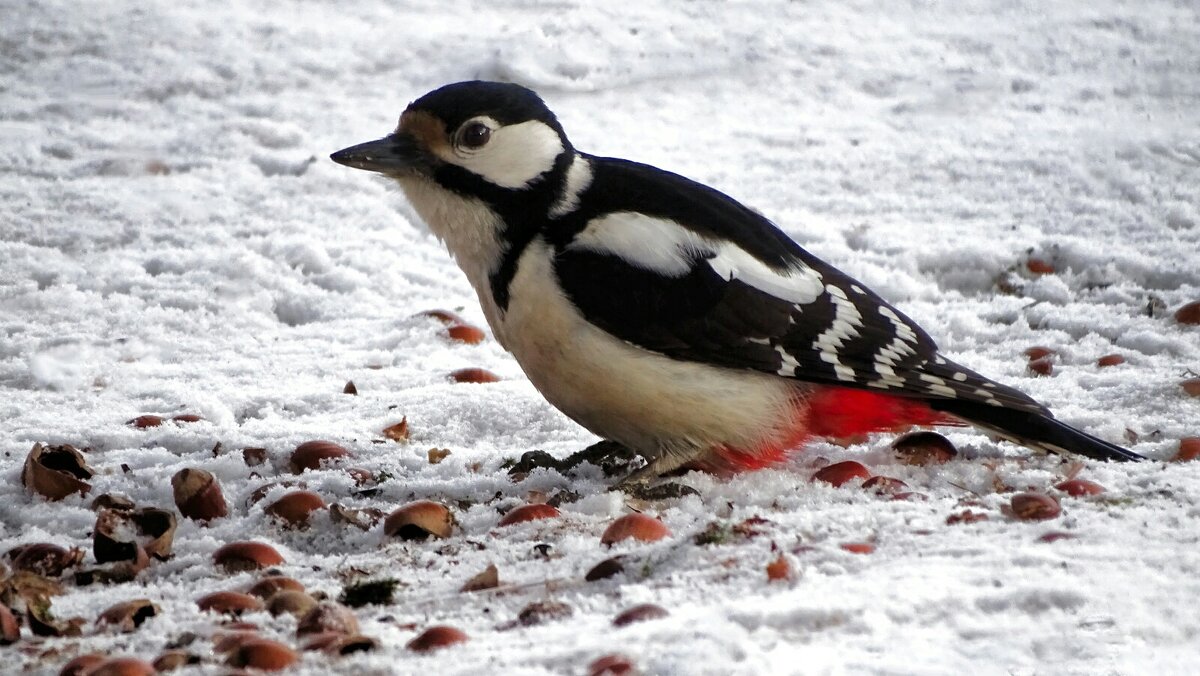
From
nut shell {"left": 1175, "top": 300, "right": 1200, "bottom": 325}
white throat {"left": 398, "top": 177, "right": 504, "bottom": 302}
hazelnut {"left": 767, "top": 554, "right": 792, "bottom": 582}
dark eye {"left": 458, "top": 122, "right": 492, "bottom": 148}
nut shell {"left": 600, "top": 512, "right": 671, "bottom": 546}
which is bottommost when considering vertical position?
nut shell {"left": 600, "top": 512, "right": 671, "bottom": 546}

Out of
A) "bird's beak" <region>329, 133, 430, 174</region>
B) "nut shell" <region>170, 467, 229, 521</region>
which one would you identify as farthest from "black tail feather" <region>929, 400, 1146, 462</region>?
"nut shell" <region>170, 467, 229, 521</region>

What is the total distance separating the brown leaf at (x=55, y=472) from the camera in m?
3.55

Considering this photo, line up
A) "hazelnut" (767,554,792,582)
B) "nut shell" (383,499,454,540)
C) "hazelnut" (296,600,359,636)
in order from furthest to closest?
"nut shell" (383,499,454,540) → "hazelnut" (767,554,792,582) → "hazelnut" (296,600,359,636)

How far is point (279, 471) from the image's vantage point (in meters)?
3.79

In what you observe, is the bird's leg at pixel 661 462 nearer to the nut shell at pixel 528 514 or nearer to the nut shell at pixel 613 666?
the nut shell at pixel 528 514

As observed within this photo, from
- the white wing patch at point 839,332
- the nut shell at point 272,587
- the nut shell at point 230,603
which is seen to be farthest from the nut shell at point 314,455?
the white wing patch at point 839,332

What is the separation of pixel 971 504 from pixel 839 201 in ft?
11.1

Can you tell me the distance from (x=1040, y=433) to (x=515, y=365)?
205 centimetres

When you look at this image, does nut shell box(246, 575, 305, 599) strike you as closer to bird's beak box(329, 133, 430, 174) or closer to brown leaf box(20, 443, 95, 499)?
brown leaf box(20, 443, 95, 499)

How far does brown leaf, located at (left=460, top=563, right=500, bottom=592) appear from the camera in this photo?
9.13 ft

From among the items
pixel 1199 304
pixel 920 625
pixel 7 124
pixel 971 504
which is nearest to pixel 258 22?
pixel 7 124

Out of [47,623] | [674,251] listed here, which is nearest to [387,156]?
[674,251]

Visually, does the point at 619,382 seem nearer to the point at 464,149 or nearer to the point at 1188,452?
the point at 464,149

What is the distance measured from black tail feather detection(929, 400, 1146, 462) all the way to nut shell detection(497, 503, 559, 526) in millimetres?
1188
